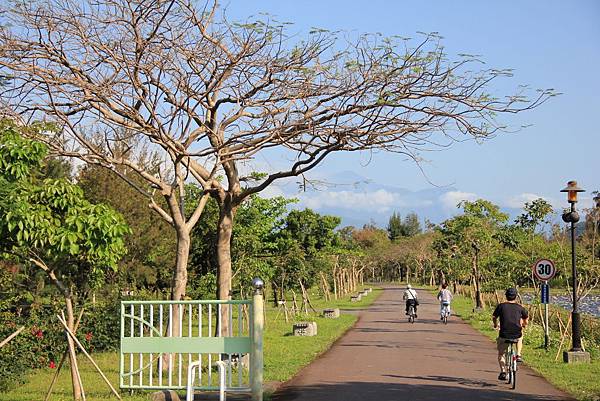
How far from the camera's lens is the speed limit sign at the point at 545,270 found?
66.1ft

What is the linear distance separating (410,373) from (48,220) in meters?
7.68

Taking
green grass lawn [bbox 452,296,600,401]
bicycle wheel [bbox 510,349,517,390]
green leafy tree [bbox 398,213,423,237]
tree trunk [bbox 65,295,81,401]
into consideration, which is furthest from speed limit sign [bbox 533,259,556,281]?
green leafy tree [bbox 398,213,423,237]

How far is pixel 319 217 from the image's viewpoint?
4834 centimetres

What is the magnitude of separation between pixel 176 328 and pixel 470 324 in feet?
64.9

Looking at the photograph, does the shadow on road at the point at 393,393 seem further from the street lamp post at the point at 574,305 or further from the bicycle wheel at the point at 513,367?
the street lamp post at the point at 574,305

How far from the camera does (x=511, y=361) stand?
14.2 metres

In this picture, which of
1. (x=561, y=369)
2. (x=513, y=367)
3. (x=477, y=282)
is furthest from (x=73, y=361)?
(x=477, y=282)

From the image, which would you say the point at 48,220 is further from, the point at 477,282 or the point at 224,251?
the point at 477,282

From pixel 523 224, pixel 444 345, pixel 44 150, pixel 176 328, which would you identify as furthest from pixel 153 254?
pixel 523 224

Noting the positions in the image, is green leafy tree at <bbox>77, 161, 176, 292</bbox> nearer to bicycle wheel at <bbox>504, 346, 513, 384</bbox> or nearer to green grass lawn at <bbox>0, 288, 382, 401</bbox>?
green grass lawn at <bbox>0, 288, 382, 401</bbox>

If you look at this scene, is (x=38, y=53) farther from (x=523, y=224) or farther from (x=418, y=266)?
(x=418, y=266)

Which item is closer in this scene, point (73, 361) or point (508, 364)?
point (73, 361)

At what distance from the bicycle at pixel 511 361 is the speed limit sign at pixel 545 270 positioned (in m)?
5.97

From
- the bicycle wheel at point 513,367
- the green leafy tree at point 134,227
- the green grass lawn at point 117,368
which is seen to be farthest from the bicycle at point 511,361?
the green leafy tree at point 134,227
